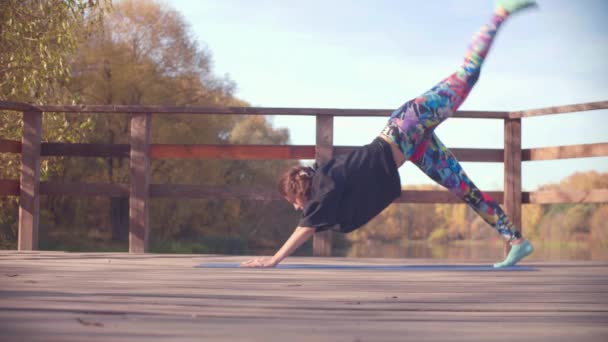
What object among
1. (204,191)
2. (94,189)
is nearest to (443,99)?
(204,191)

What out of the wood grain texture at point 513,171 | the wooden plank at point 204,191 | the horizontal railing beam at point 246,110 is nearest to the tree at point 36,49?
the horizontal railing beam at point 246,110

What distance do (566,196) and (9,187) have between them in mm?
4014

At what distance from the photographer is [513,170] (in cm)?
467

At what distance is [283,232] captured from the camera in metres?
25.2

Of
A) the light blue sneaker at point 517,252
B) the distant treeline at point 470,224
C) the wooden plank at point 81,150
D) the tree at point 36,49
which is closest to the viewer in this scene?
the light blue sneaker at point 517,252

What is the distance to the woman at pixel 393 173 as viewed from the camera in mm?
3105

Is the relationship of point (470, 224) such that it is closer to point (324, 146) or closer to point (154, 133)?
point (154, 133)

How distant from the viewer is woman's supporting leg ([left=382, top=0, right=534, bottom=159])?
3.39 m

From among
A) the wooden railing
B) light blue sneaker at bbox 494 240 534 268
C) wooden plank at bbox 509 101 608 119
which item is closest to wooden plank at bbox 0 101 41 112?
the wooden railing

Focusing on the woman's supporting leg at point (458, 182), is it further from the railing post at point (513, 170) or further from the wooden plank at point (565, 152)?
the wooden plank at point (565, 152)

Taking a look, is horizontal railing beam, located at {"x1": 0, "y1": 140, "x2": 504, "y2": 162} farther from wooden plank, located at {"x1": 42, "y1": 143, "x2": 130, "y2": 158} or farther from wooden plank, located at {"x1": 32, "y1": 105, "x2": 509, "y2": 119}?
wooden plank, located at {"x1": 32, "y1": 105, "x2": 509, "y2": 119}

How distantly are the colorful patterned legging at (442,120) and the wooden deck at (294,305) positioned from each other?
0.56 meters

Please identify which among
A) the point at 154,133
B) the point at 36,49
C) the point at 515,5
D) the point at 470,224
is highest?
the point at 36,49

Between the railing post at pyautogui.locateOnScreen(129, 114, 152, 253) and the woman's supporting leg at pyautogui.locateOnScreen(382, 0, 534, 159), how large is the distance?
2.02 meters
